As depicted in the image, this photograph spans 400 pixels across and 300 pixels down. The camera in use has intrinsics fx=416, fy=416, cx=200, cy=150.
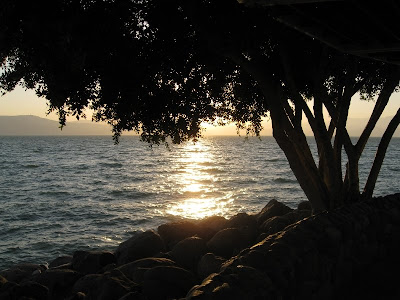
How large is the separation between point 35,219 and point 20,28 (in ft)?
64.8

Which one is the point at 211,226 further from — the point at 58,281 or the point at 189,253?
the point at 58,281

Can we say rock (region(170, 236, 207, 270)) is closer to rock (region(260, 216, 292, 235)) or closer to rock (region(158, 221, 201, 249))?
rock (region(260, 216, 292, 235))

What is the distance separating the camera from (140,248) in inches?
508

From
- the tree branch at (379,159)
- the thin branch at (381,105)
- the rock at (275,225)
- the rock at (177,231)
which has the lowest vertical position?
the rock at (177,231)

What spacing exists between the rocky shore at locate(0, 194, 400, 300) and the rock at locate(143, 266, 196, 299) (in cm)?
2

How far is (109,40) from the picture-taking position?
9141mm

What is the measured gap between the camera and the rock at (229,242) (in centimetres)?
1155

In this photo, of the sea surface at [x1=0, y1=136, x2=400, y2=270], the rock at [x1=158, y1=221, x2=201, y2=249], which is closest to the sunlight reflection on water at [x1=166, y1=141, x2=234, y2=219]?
the sea surface at [x1=0, y1=136, x2=400, y2=270]

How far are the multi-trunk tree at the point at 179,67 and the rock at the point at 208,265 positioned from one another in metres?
2.99

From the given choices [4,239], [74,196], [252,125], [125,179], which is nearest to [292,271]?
[252,125]

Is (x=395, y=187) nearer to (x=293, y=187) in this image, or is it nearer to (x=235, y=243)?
(x=293, y=187)

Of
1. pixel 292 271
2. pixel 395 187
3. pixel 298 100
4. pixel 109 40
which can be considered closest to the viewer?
pixel 292 271

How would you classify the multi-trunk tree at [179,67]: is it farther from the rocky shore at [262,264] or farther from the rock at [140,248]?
the rock at [140,248]

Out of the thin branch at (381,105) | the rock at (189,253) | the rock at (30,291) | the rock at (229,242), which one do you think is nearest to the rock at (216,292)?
the rock at (30,291)
